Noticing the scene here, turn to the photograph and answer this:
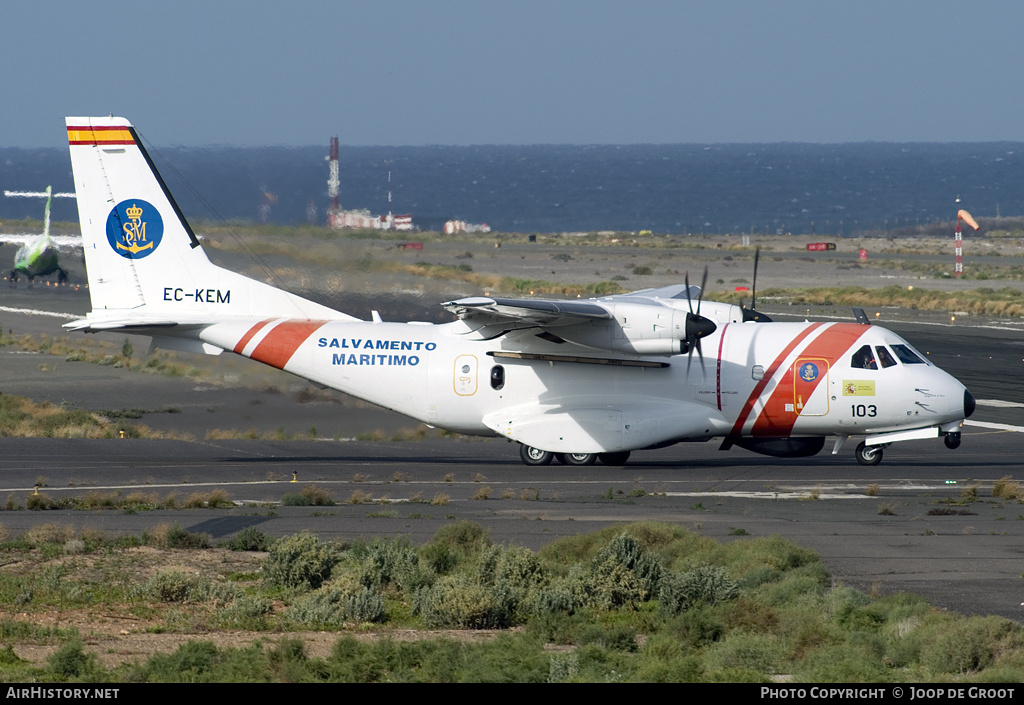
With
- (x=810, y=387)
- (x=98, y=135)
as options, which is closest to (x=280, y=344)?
(x=98, y=135)

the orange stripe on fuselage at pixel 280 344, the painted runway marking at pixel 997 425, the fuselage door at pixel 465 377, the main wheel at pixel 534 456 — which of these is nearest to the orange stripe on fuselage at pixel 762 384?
the main wheel at pixel 534 456

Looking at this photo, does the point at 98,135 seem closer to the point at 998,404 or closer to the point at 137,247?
the point at 137,247

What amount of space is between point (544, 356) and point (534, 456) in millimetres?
2470

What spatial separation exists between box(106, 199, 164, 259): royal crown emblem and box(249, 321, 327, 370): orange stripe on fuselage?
3.27m

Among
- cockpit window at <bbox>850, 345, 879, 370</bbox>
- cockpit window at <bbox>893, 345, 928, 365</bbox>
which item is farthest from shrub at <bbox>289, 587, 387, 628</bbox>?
cockpit window at <bbox>893, 345, 928, 365</bbox>

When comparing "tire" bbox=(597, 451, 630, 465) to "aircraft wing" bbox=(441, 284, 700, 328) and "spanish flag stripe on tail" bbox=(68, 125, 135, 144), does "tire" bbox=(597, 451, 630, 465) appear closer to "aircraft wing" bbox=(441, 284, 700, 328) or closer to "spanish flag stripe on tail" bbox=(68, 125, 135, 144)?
"aircraft wing" bbox=(441, 284, 700, 328)

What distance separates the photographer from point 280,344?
25.0m

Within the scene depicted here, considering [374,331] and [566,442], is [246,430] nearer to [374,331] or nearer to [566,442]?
[374,331]

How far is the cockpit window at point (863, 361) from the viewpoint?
23.7m

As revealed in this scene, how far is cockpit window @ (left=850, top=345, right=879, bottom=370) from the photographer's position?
23.7 metres

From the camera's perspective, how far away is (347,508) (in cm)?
2003

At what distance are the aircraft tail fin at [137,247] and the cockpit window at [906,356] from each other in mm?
13180
